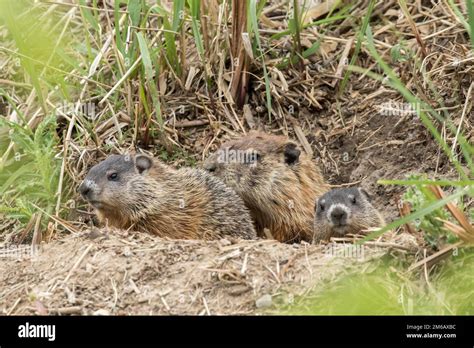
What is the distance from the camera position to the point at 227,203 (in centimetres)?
730

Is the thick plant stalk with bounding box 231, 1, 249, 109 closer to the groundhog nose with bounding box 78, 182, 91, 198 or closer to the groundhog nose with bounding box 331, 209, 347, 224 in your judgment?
the groundhog nose with bounding box 331, 209, 347, 224

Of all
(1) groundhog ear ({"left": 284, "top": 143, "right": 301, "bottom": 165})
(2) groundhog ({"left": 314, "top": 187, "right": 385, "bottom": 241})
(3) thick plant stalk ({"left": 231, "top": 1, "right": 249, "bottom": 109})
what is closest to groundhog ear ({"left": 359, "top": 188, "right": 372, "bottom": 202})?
(2) groundhog ({"left": 314, "top": 187, "right": 385, "bottom": 241})

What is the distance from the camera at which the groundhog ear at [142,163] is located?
23.6 ft

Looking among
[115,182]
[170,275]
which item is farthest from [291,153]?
[170,275]

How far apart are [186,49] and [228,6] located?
588 millimetres

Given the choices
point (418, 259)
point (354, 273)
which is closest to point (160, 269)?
point (354, 273)

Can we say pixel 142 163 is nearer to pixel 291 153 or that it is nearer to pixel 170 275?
pixel 291 153

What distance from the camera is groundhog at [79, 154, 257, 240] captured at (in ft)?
23.2

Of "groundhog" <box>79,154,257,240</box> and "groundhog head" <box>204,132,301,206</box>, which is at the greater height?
"groundhog head" <box>204,132,301,206</box>

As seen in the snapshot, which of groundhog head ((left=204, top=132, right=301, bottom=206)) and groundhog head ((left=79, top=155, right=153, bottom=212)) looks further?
groundhog head ((left=204, top=132, right=301, bottom=206))

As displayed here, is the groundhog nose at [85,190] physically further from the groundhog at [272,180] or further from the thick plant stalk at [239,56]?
the thick plant stalk at [239,56]

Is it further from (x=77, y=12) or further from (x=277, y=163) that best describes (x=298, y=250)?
(x=77, y=12)

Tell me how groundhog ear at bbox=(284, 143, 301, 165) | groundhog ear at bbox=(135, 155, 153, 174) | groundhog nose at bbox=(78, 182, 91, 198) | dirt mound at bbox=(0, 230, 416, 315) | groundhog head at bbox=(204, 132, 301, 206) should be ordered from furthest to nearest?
groundhog ear at bbox=(284, 143, 301, 165)
groundhog head at bbox=(204, 132, 301, 206)
groundhog ear at bbox=(135, 155, 153, 174)
groundhog nose at bbox=(78, 182, 91, 198)
dirt mound at bbox=(0, 230, 416, 315)
